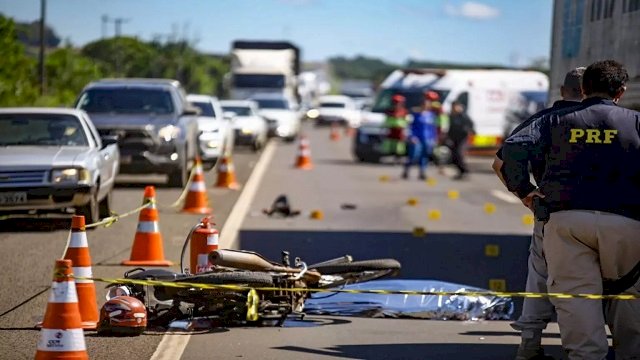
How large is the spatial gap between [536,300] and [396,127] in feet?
84.7

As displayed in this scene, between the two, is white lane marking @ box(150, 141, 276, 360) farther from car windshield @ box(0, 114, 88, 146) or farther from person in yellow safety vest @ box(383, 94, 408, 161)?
person in yellow safety vest @ box(383, 94, 408, 161)

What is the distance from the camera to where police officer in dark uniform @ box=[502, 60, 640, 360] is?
7543mm

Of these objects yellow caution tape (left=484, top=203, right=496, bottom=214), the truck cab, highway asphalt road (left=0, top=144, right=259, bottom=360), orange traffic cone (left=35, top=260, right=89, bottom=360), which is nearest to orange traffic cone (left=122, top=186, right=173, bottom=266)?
highway asphalt road (left=0, top=144, right=259, bottom=360)

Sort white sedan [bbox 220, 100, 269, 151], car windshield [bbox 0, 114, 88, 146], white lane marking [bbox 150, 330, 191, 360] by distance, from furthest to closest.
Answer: white sedan [bbox 220, 100, 269, 151] < car windshield [bbox 0, 114, 88, 146] < white lane marking [bbox 150, 330, 191, 360]

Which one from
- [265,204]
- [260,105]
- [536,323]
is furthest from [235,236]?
[260,105]

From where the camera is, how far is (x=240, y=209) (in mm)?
20094

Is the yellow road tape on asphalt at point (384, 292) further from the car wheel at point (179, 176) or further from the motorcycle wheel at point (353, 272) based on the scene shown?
the car wheel at point (179, 176)

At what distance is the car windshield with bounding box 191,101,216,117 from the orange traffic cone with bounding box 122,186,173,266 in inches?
664

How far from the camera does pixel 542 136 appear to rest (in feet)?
25.3

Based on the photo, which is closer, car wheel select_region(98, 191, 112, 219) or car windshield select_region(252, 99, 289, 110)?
car wheel select_region(98, 191, 112, 219)

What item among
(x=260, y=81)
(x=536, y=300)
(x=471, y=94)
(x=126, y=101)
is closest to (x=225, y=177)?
(x=126, y=101)

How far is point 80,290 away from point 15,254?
484 centimetres

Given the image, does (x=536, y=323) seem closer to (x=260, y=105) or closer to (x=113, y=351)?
(x=113, y=351)

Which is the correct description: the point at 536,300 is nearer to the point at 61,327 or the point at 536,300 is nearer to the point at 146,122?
the point at 61,327
